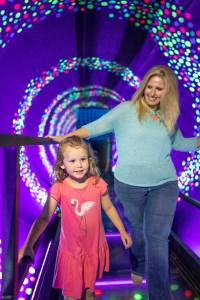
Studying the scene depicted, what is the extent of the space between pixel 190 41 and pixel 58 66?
2998 mm

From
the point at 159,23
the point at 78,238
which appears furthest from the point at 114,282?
the point at 159,23

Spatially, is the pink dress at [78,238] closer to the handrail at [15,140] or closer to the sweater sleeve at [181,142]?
the handrail at [15,140]

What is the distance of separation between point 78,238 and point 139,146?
2.60ft

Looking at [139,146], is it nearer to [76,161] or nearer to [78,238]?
[76,161]

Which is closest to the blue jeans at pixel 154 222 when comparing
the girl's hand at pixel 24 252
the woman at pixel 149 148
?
the woman at pixel 149 148

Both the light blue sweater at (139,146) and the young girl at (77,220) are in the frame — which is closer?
the young girl at (77,220)

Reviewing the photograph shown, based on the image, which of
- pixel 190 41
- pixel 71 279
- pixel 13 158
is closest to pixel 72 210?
pixel 71 279

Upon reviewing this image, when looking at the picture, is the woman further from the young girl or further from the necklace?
the young girl

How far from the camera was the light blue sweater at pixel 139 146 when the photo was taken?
250cm

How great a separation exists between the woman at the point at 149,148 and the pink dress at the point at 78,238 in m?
0.40

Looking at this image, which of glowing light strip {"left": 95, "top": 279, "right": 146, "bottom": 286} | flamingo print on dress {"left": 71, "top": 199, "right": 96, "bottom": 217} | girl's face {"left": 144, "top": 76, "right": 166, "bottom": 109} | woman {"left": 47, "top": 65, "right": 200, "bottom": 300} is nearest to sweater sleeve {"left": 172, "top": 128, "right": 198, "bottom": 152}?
woman {"left": 47, "top": 65, "right": 200, "bottom": 300}

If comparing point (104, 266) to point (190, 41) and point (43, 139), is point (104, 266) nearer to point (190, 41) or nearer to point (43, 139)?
point (43, 139)

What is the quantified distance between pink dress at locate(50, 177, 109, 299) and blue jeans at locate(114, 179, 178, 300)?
0.37 metres

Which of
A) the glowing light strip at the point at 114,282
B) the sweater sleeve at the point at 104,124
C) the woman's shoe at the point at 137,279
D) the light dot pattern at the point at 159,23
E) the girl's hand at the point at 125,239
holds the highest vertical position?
the light dot pattern at the point at 159,23
